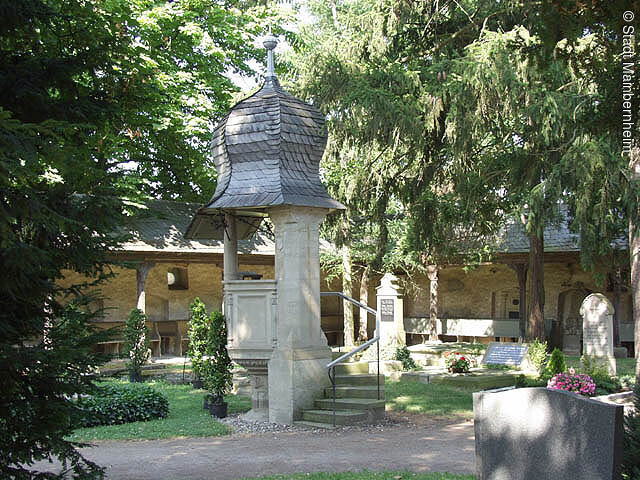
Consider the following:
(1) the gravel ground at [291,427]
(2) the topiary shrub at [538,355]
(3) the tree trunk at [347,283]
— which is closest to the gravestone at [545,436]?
(1) the gravel ground at [291,427]

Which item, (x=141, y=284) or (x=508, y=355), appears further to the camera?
(x=141, y=284)

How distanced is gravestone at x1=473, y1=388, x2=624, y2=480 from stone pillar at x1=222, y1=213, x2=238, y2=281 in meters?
6.39

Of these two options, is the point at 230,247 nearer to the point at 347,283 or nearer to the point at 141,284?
the point at 141,284

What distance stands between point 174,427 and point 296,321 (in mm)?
2487

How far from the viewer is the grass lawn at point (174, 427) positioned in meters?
10.3

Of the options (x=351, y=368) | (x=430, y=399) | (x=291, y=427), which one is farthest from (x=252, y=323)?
(x=430, y=399)

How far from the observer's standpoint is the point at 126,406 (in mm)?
11719

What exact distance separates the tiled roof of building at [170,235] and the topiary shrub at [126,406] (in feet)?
29.2

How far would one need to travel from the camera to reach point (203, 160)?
23625 millimetres

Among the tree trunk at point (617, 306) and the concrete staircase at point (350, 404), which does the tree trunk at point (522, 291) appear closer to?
the tree trunk at point (617, 306)

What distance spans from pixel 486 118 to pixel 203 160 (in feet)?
40.3

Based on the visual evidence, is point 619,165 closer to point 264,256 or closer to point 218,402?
point 218,402

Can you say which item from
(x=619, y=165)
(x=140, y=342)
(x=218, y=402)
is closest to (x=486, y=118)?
(x=619, y=165)

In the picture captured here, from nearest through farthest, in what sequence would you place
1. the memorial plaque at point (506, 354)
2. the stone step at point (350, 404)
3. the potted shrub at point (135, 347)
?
the stone step at point (350, 404), the memorial plaque at point (506, 354), the potted shrub at point (135, 347)
